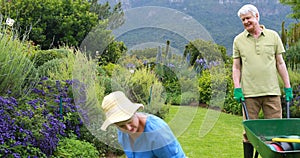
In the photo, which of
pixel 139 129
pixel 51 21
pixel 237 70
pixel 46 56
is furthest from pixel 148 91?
pixel 51 21

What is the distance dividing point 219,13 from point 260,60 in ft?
17.4

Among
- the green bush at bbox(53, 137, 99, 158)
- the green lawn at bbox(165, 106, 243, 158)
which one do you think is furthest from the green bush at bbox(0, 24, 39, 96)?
the green lawn at bbox(165, 106, 243, 158)

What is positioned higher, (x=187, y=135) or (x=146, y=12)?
(x=146, y=12)

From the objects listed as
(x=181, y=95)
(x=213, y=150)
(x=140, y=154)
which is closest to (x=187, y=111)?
(x=181, y=95)

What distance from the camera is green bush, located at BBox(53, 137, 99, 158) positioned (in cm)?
405

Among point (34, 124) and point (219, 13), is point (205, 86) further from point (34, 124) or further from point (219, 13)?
point (219, 13)

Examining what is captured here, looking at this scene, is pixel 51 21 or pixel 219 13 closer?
pixel 219 13

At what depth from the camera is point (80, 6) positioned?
1177cm

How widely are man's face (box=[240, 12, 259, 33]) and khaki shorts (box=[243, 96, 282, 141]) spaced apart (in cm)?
64

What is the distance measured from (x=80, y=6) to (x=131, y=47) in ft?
29.9

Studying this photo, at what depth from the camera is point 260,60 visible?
157 inches

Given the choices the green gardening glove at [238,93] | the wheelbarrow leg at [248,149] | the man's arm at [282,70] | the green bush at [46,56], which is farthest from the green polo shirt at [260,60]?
the green bush at [46,56]

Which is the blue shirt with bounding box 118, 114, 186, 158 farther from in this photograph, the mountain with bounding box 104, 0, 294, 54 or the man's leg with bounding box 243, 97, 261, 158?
the man's leg with bounding box 243, 97, 261, 158

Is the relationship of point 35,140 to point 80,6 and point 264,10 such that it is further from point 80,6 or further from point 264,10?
point 264,10
